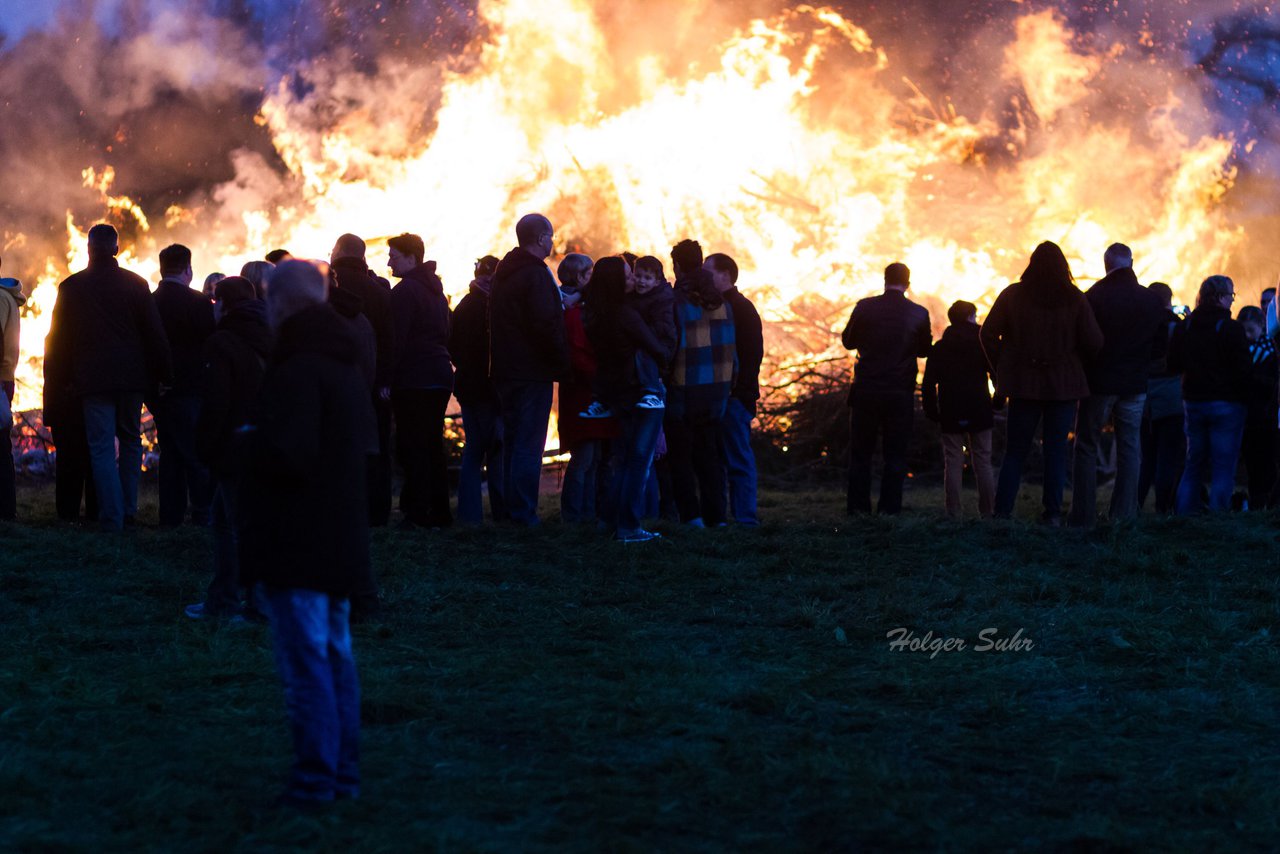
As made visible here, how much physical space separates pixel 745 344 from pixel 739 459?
0.77 meters

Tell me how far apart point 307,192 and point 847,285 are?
222 inches

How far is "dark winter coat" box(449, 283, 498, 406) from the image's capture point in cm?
1057

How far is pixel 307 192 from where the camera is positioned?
675 inches

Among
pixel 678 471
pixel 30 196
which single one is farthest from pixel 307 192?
pixel 678 471

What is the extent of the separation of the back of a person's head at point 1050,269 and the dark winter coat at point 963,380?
4.06ft

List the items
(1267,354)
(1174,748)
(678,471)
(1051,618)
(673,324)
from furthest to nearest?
(1267,354)
(678,471)
(673,324)
(1051,618)
(1174,748)

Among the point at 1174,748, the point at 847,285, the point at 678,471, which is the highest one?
the point at 847,285

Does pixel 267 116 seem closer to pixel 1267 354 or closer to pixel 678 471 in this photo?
pixel 678 471

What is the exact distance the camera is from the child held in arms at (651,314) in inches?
365

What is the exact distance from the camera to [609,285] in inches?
368

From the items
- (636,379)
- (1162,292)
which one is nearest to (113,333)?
(636,379)

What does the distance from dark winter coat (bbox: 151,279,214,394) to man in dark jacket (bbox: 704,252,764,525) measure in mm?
3171

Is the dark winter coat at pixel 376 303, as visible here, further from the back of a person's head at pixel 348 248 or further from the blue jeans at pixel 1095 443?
the blue jeans at pixel 1095 443

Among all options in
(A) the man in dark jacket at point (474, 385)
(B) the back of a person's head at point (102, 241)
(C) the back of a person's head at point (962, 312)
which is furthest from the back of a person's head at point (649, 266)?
(B) the back of a person's head at point (102, 241)
